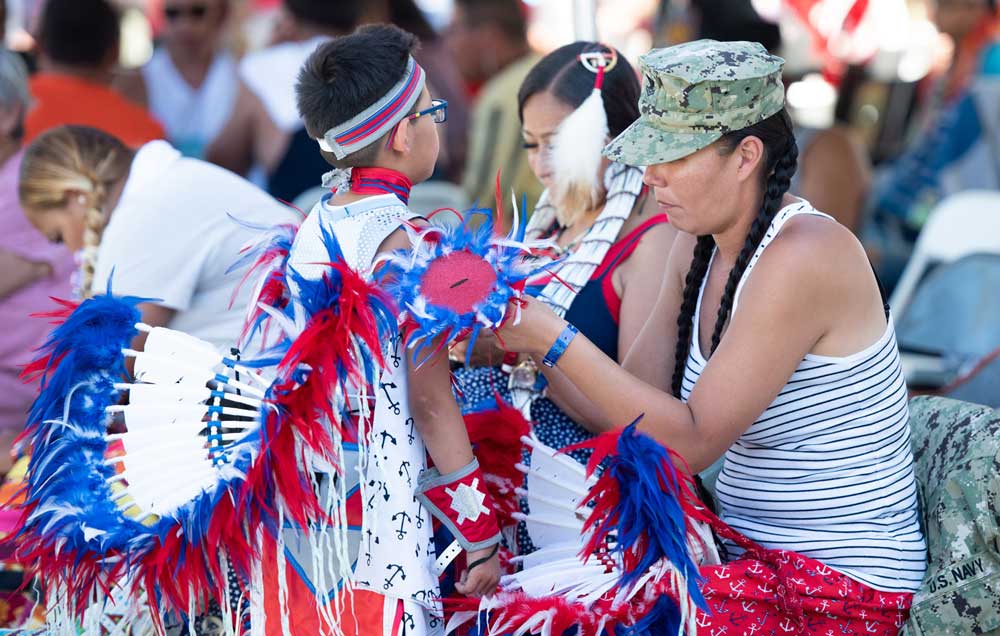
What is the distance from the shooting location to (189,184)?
2.79 metres

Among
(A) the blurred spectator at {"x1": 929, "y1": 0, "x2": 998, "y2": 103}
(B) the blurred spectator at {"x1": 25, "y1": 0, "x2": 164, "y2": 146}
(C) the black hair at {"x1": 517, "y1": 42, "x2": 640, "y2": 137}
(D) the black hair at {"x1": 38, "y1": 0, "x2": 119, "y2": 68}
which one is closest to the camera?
(C) the black hair at {"x1": 517, "y1": 42, "x2": 640, "y2": 137}

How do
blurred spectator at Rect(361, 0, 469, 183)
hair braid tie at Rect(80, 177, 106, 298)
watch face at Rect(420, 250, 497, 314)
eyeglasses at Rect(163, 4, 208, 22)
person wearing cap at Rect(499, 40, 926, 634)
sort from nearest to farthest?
watch face at Rect(420, 250, 497, 314) < person wearing cap at Rect(499, 40, 926, 634) < hair braid tie at Rect(80, 177, 106, 298) < blurred spectator at Rect(361, 0, 469, 183) < eyeglasses at Rect(163, 4, 208, 22)

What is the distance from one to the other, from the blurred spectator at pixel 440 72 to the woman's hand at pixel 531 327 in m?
3.32

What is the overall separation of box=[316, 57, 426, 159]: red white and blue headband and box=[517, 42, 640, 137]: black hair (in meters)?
0.53

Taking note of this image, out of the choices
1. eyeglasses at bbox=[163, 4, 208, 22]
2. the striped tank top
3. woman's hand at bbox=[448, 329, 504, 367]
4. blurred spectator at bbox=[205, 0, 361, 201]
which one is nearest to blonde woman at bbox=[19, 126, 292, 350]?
woman's hand at bbox=[448, 329, 504, 367]

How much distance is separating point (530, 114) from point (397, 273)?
775 mm

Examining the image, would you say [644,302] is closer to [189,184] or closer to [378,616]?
[378,616]

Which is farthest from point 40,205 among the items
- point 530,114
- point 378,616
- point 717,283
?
point 717,283

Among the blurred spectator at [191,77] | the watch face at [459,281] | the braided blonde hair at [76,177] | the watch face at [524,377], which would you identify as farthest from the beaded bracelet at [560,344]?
the blurred spectator at [191,77]

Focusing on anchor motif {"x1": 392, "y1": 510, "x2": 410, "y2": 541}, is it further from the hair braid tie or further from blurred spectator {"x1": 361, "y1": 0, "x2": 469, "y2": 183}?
blurred spectator {"x1": 361, "y1": 0, "x2": 469, "y2": 183}

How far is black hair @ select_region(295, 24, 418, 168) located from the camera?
6.50 feet

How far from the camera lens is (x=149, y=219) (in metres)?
2.71

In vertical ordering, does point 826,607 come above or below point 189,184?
below

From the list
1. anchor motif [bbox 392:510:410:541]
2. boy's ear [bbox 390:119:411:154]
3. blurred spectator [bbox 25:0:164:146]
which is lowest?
blurred spectator [bbox 25:0:164:146]
